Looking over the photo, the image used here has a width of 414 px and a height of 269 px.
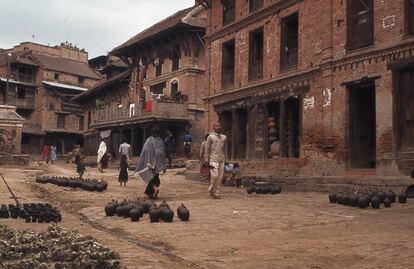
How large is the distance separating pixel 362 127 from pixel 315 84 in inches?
98.2

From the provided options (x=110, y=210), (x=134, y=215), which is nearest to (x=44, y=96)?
(x=110, y=210)

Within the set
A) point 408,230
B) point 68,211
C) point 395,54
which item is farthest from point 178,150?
point 408,230

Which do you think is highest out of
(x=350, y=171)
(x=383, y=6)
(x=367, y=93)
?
(x=383, y=6)

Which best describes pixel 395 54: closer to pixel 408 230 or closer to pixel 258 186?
pixel 258 186

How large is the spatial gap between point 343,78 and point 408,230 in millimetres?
9721

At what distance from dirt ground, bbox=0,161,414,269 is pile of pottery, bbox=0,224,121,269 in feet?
1.01

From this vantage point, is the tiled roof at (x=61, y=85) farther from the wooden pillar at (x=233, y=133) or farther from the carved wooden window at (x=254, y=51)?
the carved wooden window at (x=254, y=51)

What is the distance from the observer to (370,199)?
11469mm

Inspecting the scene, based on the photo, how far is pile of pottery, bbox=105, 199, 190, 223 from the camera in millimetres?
8961

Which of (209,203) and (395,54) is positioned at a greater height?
(395,54)

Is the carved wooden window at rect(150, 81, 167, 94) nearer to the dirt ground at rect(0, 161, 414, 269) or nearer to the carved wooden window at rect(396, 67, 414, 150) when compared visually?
the carved wooden window at rect(396, 67, 414, 150)

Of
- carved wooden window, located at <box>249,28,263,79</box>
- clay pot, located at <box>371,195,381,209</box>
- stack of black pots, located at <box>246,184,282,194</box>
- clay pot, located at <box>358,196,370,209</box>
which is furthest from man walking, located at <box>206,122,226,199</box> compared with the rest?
carved wooden window, located at <box>249,28,263,79</box>

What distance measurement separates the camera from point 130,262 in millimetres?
5621

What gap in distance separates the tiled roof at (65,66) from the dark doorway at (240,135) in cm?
4296
